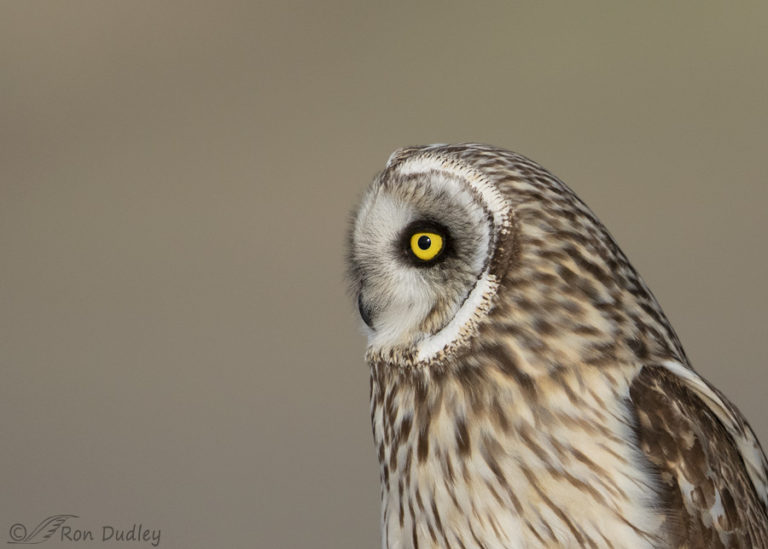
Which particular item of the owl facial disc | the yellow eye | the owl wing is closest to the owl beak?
the owl facial disc

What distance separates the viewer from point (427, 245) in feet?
4.72

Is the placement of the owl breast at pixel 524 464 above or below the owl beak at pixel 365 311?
below

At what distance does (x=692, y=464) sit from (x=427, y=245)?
458 mm

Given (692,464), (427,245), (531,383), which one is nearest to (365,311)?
(427,245)

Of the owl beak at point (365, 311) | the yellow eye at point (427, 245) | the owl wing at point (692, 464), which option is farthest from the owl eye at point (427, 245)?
the owl wing at point (692, 464)

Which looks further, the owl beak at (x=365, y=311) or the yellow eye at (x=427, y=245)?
the owl beak at (x=365, y=311)

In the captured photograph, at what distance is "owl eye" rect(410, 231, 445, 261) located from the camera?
4.70ft

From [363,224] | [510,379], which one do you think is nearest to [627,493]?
[510,379]

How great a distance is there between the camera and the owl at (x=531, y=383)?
1.38 metres

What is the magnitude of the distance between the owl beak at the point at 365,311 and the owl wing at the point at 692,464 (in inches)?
15.7

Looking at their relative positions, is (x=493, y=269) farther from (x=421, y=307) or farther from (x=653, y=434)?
(x=653, y=434)

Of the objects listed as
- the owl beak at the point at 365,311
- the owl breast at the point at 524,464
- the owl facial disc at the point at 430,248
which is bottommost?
A: the owl breast at the point at 524,464

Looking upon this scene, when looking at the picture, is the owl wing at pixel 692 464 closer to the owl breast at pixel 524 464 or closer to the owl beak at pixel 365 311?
the owl breast at pixel 524 464

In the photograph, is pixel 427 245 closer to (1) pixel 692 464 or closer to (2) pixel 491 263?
(2) pixel 491 263
